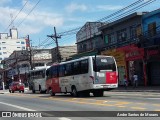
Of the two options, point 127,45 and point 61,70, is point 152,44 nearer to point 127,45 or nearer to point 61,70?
point 127,45

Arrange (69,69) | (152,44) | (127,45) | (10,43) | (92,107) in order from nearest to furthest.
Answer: (92,107)
(69,69)
(152,44)
(127,45)
(10,43)

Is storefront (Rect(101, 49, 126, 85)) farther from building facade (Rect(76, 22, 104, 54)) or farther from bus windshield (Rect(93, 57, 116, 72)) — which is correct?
bus windshield (Rect(93, 57, 116, 72))

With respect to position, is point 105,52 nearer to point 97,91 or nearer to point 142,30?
point 142,30

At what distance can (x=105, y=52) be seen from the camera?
163 feet

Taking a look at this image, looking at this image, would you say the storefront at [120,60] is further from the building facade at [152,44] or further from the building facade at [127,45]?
the building facade at [152,44]

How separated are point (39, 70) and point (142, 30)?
12.8 m

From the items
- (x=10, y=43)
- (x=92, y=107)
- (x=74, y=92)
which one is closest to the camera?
(x=92, y=107)

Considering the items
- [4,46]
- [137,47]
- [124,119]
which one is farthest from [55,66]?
[4,46]

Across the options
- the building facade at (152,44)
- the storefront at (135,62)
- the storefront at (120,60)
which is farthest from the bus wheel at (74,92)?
the storefront at (120,60)

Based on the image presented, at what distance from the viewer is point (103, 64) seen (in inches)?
1096

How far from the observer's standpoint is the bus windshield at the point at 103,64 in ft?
90.3

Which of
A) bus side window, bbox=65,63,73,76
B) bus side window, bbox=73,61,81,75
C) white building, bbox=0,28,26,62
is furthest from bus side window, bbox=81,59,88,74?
white building, bbox=0,28,26,62

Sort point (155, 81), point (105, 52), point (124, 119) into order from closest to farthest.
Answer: point (124, 119) → point (155, 81) → point (105, 52)

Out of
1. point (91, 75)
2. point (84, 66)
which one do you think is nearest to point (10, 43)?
point (84, 66)
